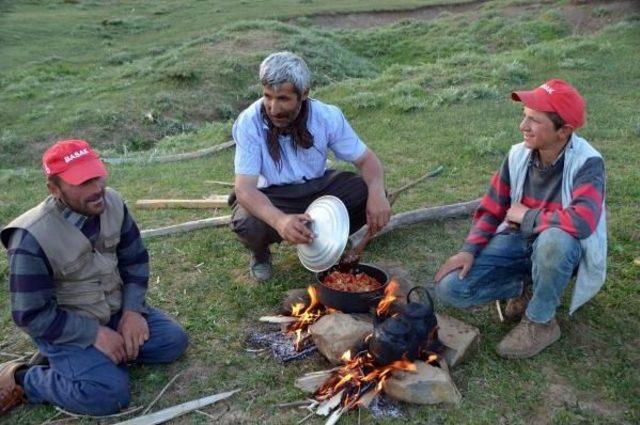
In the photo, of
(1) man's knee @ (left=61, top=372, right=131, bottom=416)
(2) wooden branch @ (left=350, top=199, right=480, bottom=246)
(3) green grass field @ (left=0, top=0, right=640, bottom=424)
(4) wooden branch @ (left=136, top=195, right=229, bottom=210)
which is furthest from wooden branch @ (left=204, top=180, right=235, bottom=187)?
(1) man's knee @ (left=61, top=372, right=131, bottom=416)

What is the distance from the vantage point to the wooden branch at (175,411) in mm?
3324

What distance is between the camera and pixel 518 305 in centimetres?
418

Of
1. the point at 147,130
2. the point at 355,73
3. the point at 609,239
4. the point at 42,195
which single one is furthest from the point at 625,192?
the point at 355,73

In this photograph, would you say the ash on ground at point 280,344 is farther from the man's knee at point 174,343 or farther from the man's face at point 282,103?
the man's face at point 282,103

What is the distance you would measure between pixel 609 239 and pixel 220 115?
34.4 ft

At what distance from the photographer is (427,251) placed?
530 cm

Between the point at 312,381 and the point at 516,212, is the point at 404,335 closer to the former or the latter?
the point at 312,381

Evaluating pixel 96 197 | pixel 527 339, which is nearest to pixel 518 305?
pixel 527 339

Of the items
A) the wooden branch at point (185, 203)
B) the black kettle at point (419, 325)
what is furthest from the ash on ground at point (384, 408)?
the wooden branch at point (185, 203)

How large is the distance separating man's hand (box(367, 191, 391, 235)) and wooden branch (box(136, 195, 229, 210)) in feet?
8.47

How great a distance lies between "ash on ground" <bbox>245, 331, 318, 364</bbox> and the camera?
3832 mm

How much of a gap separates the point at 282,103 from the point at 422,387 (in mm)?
2047

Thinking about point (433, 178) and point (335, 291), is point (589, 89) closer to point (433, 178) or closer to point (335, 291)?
point (433, 178)

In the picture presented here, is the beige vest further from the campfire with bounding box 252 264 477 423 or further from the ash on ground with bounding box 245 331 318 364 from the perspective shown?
the campfire with bounding box 252 264 477 423
